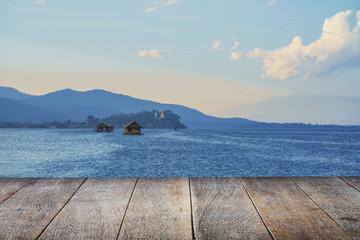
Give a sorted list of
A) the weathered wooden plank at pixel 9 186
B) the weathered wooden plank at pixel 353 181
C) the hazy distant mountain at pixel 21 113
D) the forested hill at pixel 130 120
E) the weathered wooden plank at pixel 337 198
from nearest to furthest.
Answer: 1. the weathered wooden plank at pixel 337 198
2. the weathered wooden plank at pixel 9 186
3. the weathered wooden plank at pixel 353 181
4. the forested hill at pixel 130 120
5. the hazy distant mountain at pixel 21 113

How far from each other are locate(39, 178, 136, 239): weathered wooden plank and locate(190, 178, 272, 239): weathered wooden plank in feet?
0.95

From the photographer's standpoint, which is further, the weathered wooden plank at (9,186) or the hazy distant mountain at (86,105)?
the hazy distant mountain at (86,105)

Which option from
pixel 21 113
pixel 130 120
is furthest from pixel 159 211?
pixel 21 113

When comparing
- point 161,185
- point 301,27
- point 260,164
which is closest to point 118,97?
point 301,27

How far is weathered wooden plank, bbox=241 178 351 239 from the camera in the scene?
1.21m

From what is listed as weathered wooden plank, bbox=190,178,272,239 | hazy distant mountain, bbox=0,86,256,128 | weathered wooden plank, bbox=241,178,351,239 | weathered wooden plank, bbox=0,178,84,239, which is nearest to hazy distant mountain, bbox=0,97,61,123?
hazy distant mountain, bbox=0,86,256,128

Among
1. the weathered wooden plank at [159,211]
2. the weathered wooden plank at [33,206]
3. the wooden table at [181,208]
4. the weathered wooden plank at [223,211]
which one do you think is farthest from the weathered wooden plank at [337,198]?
the weathered wooden plank at [33,206]

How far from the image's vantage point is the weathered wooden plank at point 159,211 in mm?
1200

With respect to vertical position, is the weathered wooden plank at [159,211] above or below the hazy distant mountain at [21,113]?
below

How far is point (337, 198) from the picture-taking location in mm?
1612

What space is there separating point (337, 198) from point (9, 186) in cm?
153

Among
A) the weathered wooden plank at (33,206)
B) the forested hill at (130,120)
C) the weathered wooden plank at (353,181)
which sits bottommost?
the weathered wooden plank at (33,206)

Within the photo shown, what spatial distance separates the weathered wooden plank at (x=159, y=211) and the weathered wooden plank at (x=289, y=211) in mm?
298

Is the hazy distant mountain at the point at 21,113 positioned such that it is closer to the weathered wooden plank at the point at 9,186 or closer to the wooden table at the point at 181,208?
the weathered wooden plank at the point at 9,186
